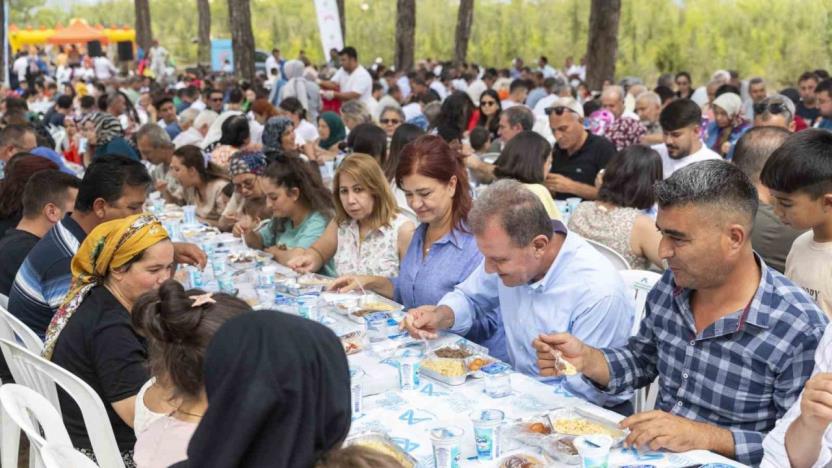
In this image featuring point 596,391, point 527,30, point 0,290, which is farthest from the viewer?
point 527,30

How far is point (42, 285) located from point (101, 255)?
73 cm

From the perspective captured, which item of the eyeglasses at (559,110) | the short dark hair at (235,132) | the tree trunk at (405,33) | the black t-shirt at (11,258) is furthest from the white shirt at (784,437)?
the tree trunk at (405,33)

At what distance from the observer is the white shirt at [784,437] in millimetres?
2180

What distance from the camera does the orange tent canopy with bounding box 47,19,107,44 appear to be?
31.6m

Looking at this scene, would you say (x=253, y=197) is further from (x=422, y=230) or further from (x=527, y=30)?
(x=527, y=30)

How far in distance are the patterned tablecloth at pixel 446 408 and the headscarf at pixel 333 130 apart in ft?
20.3

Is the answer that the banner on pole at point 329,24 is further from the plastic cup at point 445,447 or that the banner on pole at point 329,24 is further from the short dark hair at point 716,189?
the plastic cup at point 445,447

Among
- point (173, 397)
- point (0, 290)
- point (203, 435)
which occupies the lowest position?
point (0, 290)

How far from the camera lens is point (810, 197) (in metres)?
3.08

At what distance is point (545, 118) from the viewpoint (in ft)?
33.4

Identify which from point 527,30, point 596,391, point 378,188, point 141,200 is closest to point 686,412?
point 596,391

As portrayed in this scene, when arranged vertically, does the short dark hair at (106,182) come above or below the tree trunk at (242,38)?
below

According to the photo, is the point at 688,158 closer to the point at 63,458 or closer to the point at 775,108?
the point at 775,108

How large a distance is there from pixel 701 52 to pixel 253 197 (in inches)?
851
